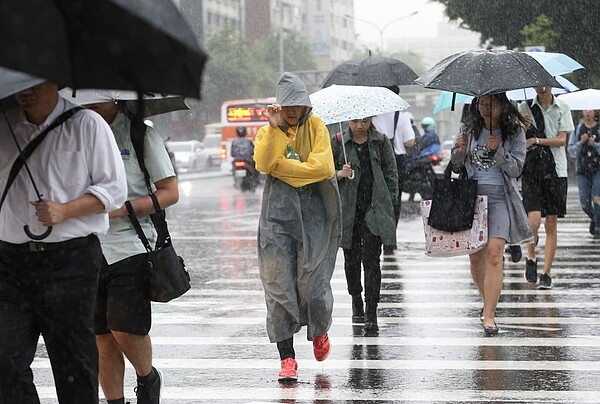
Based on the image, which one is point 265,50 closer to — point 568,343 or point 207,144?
point 207,144

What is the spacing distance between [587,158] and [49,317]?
1122 cm

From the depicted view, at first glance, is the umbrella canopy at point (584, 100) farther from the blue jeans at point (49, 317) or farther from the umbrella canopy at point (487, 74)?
the blue jeans at point (49, 317)

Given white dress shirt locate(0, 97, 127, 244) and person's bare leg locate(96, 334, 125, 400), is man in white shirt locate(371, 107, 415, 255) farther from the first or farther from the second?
white dress shirt locate(0, 97, 127, 244)

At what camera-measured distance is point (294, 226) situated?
24.6 ft

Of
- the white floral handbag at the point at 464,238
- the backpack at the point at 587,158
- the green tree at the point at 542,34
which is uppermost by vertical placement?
the green tree at the point at 542,34

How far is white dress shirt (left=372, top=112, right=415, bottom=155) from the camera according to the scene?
14.0 metres

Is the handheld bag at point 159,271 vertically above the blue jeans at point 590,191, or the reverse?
the handheld bag at point 159,271

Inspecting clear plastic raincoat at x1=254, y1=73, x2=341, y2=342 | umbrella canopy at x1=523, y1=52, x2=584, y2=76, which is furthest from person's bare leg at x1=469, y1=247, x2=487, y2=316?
umbrella canopy at x1=523, y1=52, x2=584, y2=76

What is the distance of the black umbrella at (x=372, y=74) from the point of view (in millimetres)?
12227

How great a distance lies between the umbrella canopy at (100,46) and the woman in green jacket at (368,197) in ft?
18.1

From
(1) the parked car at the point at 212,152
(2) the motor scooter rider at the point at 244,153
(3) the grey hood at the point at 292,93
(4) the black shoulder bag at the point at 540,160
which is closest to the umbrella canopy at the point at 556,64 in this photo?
(4) the black shoulder bag at the point at 540,160

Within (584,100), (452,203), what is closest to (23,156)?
(452,203)

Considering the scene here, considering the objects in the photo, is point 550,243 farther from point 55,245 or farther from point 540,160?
point 55,245

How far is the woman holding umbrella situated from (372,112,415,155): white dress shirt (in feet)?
15.9
